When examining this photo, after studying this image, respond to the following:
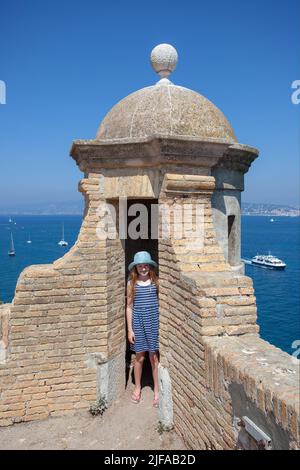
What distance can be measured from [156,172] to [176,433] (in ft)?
11.7

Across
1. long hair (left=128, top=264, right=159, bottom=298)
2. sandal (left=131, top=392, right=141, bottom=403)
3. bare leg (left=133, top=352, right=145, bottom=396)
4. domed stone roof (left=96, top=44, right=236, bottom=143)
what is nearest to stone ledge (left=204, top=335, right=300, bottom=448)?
long hair (left=128, top=264, right=159, bottom=298)

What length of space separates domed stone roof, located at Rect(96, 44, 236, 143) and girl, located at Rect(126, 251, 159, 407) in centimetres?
185

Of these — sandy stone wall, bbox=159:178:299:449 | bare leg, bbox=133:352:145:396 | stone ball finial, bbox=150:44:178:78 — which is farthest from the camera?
stone ball finial, bbox=150:44:178:78

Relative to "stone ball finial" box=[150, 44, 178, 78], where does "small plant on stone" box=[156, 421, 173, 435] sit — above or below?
below

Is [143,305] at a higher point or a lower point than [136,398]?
higher

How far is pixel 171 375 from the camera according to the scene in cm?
515

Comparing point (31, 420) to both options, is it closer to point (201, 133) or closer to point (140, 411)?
point (140, 411)

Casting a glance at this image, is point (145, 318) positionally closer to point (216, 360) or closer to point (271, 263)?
point (216, 360)

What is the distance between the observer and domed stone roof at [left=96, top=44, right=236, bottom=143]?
558 centimetres

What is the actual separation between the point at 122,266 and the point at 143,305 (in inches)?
37.9

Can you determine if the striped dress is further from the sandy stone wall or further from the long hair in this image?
the sandy stone wall

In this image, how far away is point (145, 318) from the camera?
5617 mm

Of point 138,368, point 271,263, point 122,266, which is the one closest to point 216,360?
point 138,368
